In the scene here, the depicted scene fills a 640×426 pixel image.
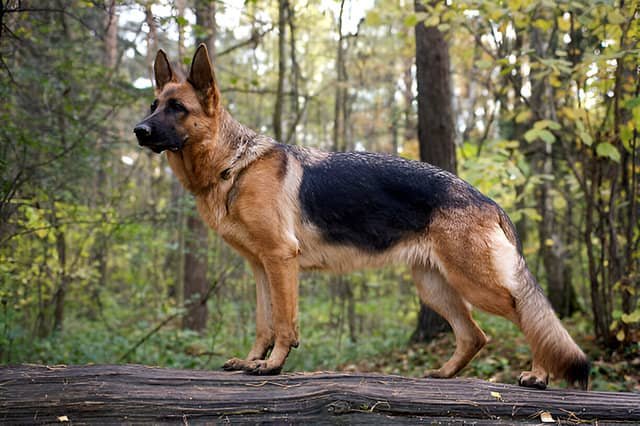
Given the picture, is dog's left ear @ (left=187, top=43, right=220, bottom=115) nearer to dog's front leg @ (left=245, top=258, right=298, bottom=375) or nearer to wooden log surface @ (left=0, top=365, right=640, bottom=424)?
dog's front leg @ (left=245, top=258, right=298, bottom=375)

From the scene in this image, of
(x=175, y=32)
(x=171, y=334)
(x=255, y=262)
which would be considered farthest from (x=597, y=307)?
(x=171, y=334)

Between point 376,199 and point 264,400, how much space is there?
5.80 feet

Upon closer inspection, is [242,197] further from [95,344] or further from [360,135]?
[360,135]

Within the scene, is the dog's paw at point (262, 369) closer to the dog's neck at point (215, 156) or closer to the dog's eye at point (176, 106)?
the dog's neck at point (215, 156)

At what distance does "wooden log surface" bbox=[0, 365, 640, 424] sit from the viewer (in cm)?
316

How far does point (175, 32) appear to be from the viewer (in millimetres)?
6773

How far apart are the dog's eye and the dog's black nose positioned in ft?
1.09

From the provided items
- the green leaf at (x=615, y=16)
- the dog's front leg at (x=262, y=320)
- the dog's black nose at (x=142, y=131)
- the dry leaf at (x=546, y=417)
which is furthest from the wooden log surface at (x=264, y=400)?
the green leaf at (x=615, y=16)

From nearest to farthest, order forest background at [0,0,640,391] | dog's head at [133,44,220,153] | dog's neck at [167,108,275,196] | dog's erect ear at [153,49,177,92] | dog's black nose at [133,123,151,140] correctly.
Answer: dog's black nose at [133,123,151,140] → dog's head at [133,44,220,153] → dog's neck at [167,108,275,196] → dog's erect ear at [153,49,177,92] → forest background at [0,0,640,391]

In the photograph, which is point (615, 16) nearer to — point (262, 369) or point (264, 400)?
point (262, 369)

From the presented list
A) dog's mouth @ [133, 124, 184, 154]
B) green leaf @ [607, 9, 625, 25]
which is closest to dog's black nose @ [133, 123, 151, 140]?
dog's mouth @ [133, 124, 184, 154]

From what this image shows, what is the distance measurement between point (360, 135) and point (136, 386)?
25.0 meters

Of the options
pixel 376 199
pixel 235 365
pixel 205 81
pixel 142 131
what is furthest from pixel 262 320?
pixel 205 81

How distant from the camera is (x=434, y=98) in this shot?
27.9 ft
